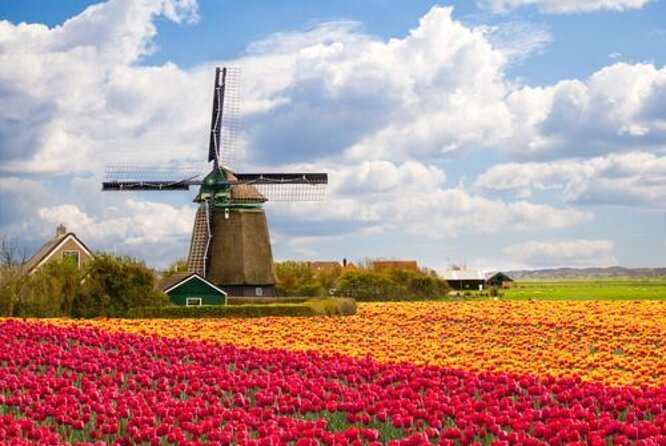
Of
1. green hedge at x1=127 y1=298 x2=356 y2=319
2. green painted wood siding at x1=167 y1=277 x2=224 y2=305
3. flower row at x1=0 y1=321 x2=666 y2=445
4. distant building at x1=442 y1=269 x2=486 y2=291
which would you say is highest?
distant building at x1=442 y1=269 x2=486 y2=291

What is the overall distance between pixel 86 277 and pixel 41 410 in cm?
2808

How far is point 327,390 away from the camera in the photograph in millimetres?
14133

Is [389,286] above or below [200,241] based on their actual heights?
below

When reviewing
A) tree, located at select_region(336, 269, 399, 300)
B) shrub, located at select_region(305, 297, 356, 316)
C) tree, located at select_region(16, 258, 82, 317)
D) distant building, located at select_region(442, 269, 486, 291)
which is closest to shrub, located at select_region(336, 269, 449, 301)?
tree, located at select_region(336, 269, 399, 300)

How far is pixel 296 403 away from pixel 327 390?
A: 1.69 meters

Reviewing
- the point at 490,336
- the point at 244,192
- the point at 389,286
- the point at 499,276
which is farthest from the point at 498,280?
the point at 490,336

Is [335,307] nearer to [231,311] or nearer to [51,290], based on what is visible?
[231,311]

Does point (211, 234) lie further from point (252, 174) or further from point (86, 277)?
point (86, 277)

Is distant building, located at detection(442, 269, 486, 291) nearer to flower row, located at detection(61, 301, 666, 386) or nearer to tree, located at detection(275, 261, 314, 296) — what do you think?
tree, located at detection(275, 261, 314, 296)

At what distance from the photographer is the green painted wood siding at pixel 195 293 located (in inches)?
1913

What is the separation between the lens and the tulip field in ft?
34.9

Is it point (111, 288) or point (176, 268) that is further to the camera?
point (176, 268)

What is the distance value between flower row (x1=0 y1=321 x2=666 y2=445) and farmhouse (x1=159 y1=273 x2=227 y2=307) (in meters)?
30.0

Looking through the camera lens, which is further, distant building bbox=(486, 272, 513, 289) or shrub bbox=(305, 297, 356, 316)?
distant building bbox=(486, 272, 513, 289)
